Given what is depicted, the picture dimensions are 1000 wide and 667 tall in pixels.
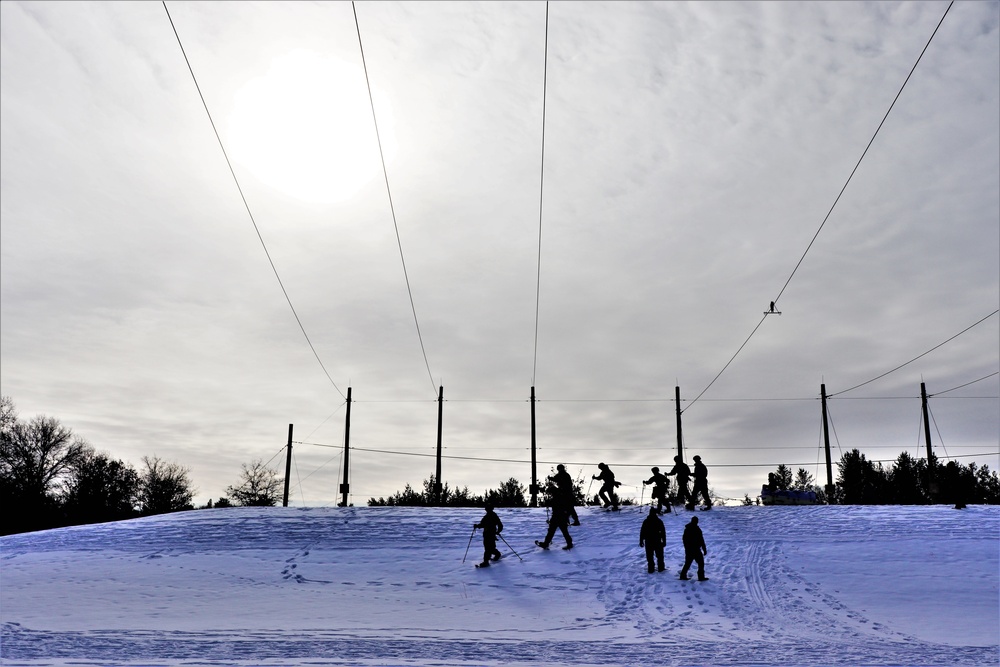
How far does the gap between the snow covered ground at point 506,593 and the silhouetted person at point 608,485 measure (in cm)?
62

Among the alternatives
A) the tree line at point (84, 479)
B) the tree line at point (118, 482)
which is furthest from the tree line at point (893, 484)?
the tree line at point (84, 479)

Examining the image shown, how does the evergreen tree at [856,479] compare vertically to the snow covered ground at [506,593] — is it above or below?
above

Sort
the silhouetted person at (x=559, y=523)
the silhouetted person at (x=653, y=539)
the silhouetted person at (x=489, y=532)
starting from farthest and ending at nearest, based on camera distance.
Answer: the silhouetted person at (x=559, y=523)
the silhouetted person at (x=489, y=532)
the silhouetted person at (x=653, y=539)

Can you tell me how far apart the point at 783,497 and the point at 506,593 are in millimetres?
21558

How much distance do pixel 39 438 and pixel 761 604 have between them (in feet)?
272

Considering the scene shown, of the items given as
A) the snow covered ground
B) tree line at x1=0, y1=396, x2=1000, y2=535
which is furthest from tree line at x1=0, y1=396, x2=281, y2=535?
the snow covered ground

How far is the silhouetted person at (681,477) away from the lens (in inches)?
1072

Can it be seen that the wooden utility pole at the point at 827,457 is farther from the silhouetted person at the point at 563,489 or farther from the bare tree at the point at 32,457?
the bare tree at the point at 32,457

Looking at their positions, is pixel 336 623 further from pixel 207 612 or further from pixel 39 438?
pixel 39 438

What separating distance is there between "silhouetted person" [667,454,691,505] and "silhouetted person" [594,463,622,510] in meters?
2.11

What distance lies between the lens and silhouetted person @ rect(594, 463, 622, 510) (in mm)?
28016

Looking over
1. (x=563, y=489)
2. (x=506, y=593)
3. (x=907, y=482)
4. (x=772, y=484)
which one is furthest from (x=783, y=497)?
(x=907, y=482)

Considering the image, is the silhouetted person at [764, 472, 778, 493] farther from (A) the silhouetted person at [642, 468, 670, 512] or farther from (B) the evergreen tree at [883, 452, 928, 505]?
(B) the evergreen tree at [883, 452, 928, 505]

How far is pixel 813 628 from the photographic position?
52.4ft
